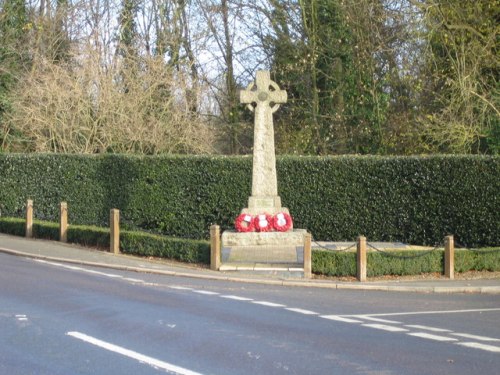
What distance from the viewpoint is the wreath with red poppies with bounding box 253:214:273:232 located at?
2444 cm

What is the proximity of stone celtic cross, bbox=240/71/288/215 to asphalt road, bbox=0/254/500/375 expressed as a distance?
21.9 feet

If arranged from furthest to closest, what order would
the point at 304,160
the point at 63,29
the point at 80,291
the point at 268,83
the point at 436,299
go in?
the point at 63,29 → the point at 304,160 → the point at 268,83 → the point at 436,299 → the point at 80,291

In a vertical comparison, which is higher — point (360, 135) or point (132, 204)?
point (360, 135)

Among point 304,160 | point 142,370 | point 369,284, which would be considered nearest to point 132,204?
→ point 304,160

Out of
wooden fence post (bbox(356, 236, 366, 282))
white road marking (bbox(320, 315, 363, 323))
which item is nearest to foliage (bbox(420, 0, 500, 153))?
wooden fence post (bbox(356, 236, 366, 282))

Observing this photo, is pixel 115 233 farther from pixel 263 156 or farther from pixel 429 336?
pixel 429 336

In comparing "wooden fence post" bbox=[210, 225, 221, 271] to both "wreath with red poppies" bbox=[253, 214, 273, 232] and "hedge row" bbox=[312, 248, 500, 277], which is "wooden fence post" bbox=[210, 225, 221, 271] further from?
"wreath with red poppies" bbox=[253, 214, 273, 232]

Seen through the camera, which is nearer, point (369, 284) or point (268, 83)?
point (369, 284)

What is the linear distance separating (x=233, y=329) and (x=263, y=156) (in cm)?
1321

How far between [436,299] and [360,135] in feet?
69.8

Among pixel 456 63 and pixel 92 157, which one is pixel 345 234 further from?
pixel 92 157

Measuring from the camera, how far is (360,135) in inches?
1506

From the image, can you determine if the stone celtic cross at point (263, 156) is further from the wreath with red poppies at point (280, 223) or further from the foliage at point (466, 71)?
the foliage at point (466, 71)

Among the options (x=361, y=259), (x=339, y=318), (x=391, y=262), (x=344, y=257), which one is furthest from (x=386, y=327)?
(x=391, y=262)
